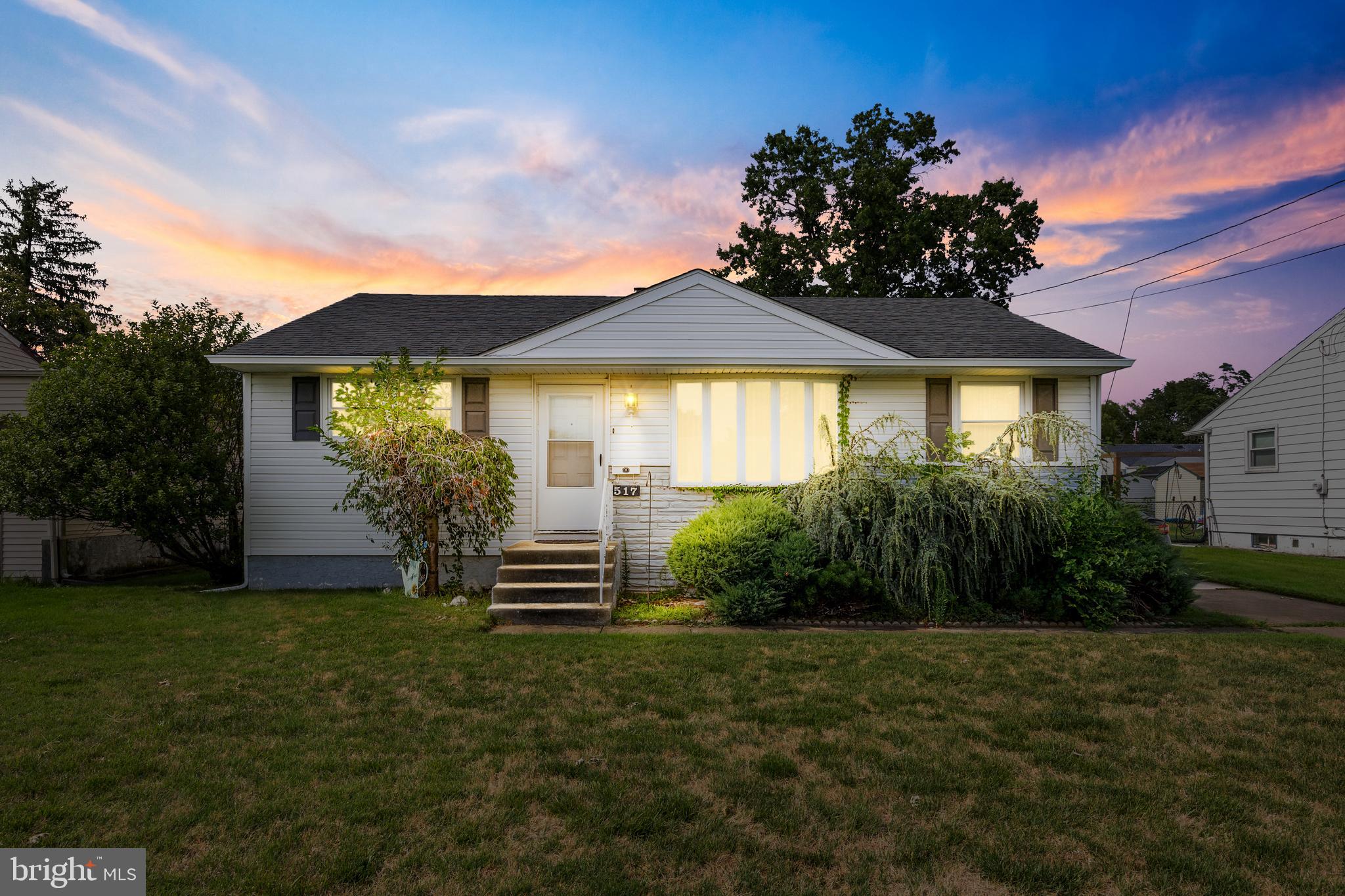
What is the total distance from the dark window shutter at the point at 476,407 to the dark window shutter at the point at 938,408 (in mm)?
6739

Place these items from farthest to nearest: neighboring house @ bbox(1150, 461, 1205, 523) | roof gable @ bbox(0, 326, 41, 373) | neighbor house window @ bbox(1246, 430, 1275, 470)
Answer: neighboring house @ bbox(1150, 461, 1205, 523), neighbor house window @ bbox(1246, 430, 1275, 470), roof gable @ bbox(0, 326, 41, 373)

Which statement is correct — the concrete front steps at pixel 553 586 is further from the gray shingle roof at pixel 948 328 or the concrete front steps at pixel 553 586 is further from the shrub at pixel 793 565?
the gray shingle roof at pixel 948 328

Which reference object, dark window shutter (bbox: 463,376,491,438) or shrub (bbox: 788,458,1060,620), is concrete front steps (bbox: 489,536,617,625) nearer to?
dark window shutter (bbox: 463,376,491,438)

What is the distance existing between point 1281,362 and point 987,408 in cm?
1178

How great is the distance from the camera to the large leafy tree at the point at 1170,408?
66375mm

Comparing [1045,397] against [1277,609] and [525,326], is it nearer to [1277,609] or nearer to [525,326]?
[1277,609]

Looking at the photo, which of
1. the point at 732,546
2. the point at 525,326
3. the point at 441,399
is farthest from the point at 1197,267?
the point at 441,399

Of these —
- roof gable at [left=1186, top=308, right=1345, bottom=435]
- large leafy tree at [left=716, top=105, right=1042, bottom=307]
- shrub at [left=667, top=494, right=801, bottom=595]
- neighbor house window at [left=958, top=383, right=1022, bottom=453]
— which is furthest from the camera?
large leafy tree at [left=716, top=105, right=1042, bottom=307]

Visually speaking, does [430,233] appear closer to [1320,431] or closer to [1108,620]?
[1108,620]

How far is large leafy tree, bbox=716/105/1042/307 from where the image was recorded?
70.1 ft

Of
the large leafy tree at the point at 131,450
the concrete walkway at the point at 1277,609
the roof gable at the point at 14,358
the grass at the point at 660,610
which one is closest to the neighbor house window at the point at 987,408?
the concrete walkway at the point at 1277,609

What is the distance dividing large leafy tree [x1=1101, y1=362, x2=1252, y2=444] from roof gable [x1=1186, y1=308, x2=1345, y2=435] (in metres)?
54.8

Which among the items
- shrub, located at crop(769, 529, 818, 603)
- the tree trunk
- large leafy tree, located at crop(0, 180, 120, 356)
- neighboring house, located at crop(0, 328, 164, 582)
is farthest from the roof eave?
large leafy tree, located at crop(0, 180, 120, 356)

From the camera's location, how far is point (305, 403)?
30.5ft
